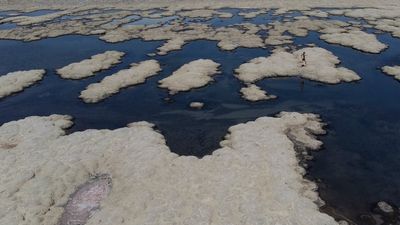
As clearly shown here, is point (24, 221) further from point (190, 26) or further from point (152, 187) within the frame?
point (190, 26)

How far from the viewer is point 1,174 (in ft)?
97.2

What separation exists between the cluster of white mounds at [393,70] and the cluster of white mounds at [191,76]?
69.5 feet

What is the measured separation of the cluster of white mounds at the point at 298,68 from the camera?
4919 centimetres

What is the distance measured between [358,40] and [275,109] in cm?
2983

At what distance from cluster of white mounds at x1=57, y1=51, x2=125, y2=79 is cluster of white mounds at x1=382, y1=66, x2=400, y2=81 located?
35.8m

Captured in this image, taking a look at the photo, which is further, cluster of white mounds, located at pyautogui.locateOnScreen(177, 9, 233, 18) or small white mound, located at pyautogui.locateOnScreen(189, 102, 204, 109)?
cluster of white mounds, located at pyautogui.locateOnScreen(177, 9, 233, 18)

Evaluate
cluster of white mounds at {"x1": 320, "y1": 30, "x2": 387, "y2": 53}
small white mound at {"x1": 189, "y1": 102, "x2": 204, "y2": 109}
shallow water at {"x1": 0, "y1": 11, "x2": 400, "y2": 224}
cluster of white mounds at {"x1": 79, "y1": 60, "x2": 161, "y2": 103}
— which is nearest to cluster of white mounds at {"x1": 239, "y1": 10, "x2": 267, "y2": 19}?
cluster of white mounds at {"x1": 320, "y1": 30, "x2": 387, "y2": 53}

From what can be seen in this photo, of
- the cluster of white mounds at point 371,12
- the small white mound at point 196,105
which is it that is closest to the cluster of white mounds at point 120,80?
the small white mound at point 196,105

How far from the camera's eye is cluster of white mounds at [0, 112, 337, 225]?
82.2 ft

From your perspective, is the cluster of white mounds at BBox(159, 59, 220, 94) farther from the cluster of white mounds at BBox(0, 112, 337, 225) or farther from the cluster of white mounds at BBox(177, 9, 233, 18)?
the cluster of white mounds at BBox(177, 9, 233, 18)

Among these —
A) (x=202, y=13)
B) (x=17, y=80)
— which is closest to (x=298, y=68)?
(x=17, y=80)

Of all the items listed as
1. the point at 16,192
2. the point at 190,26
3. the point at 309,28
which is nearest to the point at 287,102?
the point at 16,192

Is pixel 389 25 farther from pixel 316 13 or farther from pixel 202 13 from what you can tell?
pixel 202 13

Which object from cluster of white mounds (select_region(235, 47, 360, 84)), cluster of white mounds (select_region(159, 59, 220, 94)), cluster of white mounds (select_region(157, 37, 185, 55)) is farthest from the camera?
cluster of white mounds (select_region(157, 37, 185, 55))
